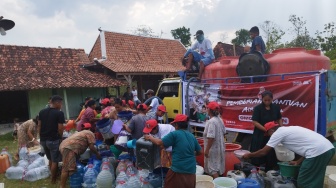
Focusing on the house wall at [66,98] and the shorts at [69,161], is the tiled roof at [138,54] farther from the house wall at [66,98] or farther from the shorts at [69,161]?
the shorts at [69,161]

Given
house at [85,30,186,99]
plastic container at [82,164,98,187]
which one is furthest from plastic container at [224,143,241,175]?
house at [85,30,186,99]

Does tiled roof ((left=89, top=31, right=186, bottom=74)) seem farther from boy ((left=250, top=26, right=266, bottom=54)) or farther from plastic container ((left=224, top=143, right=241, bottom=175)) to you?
plastic container ((left=224, top=143, right=241, bottom=175))

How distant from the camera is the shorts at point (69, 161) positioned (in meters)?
4.74

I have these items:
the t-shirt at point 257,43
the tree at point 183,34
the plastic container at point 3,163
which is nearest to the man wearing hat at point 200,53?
the t-shirt at point 257,43

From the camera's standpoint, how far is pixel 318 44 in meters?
27.9

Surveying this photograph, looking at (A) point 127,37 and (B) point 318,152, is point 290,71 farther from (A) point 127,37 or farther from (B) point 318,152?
(A) point 127,37

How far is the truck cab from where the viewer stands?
299 inches

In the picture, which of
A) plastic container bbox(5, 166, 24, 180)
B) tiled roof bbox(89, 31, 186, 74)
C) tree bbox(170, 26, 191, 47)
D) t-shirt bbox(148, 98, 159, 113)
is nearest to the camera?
plastic container bbox(5, 166, 24, 180)

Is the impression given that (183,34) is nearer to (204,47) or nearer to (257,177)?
(204,47)

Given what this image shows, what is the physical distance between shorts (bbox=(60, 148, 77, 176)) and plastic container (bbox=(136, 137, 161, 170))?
1522mm

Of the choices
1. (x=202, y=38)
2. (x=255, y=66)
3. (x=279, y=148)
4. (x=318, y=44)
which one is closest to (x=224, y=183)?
(x=279, y=148)

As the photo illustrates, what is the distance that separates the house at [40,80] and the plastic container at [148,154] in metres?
10.6

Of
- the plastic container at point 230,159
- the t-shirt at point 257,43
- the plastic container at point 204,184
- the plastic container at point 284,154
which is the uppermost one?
the t-shirt at point 257,43

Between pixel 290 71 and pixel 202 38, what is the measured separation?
2.47 metres
